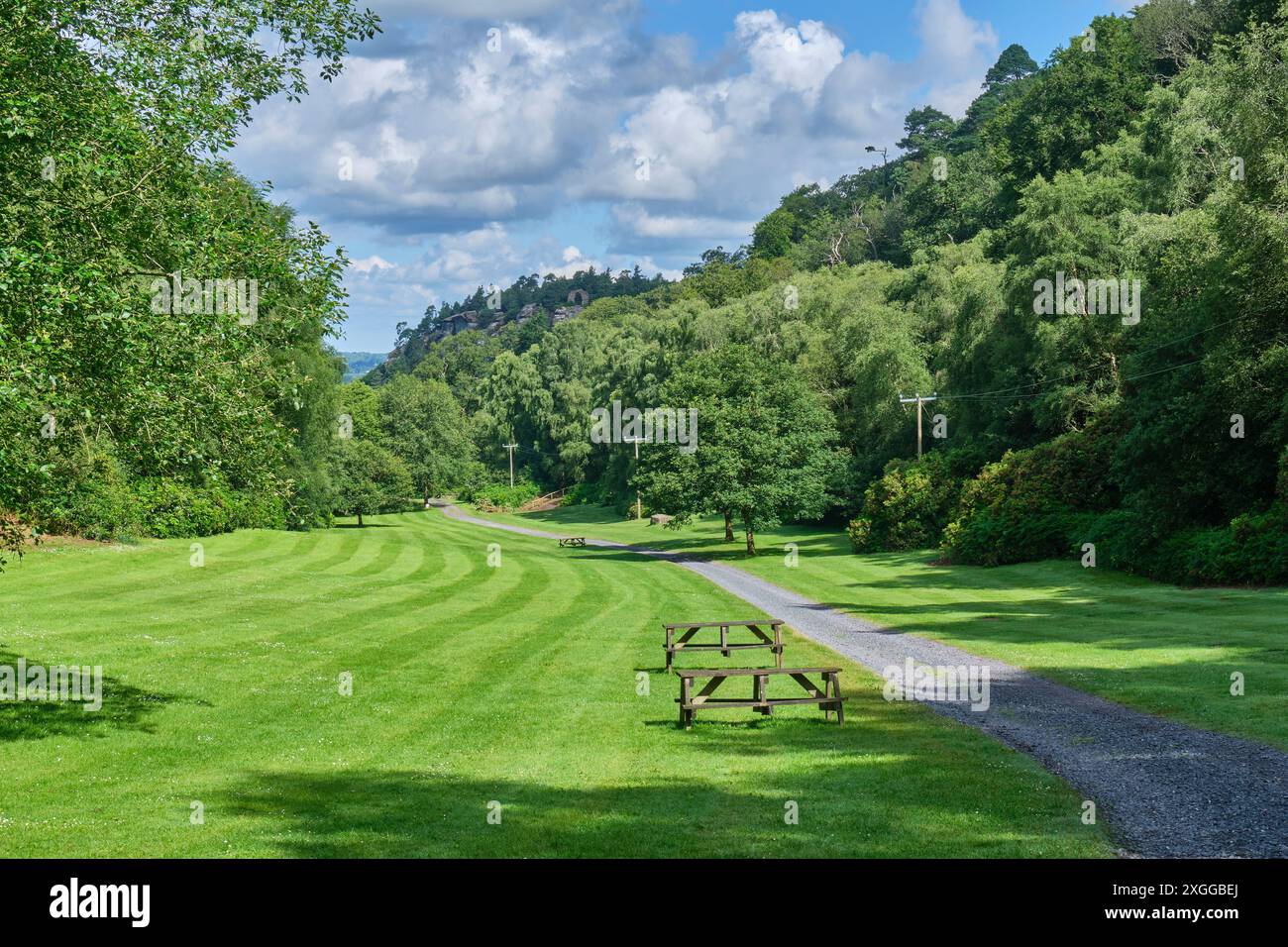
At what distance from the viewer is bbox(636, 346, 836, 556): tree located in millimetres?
57406

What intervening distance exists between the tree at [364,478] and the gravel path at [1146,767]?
6062cm

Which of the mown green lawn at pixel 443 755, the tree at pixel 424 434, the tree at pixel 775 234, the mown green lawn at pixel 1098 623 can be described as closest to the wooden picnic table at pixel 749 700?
the mown green lawn at pixel 443 755

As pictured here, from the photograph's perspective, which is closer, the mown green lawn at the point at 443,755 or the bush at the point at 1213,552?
the mown green lawn at the point at 443,755

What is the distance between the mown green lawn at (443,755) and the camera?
10.2 meters

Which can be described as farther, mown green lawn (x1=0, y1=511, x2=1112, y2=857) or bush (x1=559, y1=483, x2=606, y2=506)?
bush (x1=559, y1=483, x2=606, y2=506)

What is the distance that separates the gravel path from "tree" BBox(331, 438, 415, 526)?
60616 mm

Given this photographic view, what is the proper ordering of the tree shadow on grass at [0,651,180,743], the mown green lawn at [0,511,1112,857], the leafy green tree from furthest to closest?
the leafy green tree
the tree shadow on grass at [0,651,180,743]
the mown green lawn at [0,511,1112,857]

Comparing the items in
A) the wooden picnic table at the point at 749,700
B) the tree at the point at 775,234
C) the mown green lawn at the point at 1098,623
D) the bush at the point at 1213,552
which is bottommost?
the mown green lawn at the point at 1098,623

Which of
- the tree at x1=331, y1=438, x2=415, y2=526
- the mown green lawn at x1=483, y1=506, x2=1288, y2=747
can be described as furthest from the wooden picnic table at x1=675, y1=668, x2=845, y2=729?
the tree at x1=331, y1=438, x2=415, y2=526

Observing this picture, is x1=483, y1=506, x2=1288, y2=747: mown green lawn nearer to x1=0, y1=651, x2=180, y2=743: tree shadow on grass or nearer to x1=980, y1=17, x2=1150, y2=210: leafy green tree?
x1=0, y1=651, x2=180, y2=743: tree shadow on grass

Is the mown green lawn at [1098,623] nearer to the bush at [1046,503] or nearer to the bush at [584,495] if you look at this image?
the bush at [1046,503]
